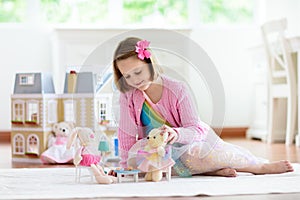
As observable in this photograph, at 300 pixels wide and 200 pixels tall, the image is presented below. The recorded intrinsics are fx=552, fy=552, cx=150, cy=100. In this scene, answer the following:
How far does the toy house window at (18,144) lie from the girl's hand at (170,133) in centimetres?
110

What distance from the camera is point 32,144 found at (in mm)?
2500

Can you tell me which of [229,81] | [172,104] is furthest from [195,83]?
[229,81]

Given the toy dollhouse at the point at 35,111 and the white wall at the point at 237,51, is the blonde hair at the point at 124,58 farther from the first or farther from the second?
the white wall at the point at 237,51

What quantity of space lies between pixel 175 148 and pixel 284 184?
1.09ft

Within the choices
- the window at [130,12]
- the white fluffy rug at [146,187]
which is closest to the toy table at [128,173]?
the white fluffy rug at [146,187]

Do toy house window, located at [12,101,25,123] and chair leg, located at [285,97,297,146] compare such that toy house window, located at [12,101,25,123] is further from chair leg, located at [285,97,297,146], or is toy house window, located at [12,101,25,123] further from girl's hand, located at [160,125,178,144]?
chair leg, located at [285,97,297,146]

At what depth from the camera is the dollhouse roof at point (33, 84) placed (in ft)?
8.17

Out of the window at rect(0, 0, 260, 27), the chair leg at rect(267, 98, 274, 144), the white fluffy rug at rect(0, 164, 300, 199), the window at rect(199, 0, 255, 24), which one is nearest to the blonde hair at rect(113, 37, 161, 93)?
the white fluffy rug at rect(0, 164, 300, 199)

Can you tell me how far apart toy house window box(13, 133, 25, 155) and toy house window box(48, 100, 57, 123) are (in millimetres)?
155

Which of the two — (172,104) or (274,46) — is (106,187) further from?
(274,46)

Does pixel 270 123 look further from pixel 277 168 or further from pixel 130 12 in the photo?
pixel 277 168

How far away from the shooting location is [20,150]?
2.51 metres

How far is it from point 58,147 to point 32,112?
0.67 feet

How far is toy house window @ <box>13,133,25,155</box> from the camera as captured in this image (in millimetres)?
2512
